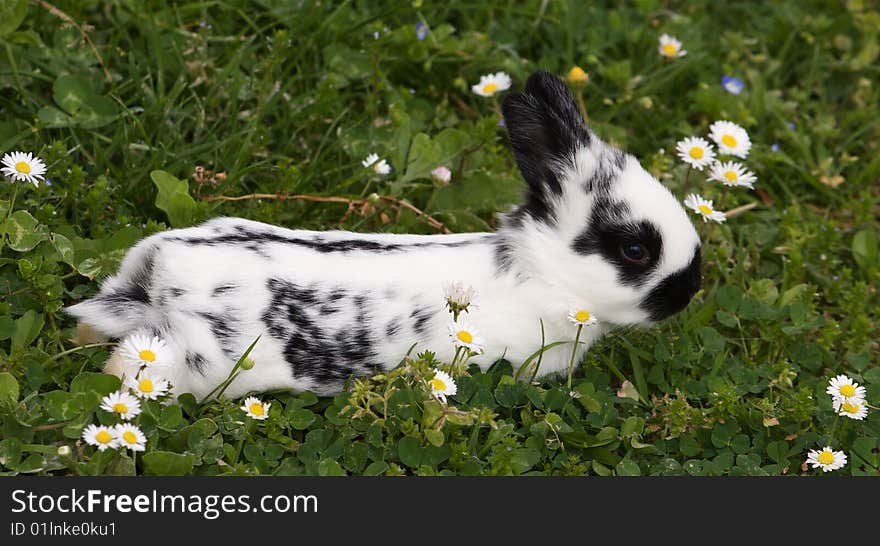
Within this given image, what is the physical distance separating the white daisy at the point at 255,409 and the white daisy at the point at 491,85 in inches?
84.7

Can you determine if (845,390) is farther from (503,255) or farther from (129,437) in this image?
(129,437)

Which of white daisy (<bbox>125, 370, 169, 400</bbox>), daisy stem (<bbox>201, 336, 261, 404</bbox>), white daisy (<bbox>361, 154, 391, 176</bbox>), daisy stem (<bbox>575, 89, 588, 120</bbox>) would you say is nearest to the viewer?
white daisy (<bbox>125, 370, 169, 400</bbox>)

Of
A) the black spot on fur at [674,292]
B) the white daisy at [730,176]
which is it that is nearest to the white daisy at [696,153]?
the white daisy at [730,176]

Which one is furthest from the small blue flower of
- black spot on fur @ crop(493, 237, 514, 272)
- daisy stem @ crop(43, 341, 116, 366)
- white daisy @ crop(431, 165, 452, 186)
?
daisy stem @ crop(43, 341, 116, 366)

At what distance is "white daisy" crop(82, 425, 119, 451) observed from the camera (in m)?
Answer: 3.50

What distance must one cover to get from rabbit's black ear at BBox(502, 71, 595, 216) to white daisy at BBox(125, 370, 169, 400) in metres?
1.46

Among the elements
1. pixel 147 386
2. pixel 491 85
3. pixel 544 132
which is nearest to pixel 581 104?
pixel 491 85

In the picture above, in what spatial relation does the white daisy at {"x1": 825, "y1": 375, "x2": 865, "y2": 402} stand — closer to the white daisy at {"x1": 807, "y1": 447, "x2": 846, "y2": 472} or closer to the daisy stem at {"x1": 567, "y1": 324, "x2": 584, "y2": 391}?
the white daisy at {"x1": 807, "y1": 447, "x2": 846, "y2": 472}

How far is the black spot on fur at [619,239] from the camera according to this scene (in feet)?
13.5

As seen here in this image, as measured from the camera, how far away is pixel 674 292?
4203mm

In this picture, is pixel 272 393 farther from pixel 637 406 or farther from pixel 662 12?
pixel 662 12

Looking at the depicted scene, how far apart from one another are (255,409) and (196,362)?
26 centimetres

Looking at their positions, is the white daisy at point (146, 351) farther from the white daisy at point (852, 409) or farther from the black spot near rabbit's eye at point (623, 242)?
the white daisy at point (852, 409)

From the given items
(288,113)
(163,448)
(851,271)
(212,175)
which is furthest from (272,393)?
(851,271)
